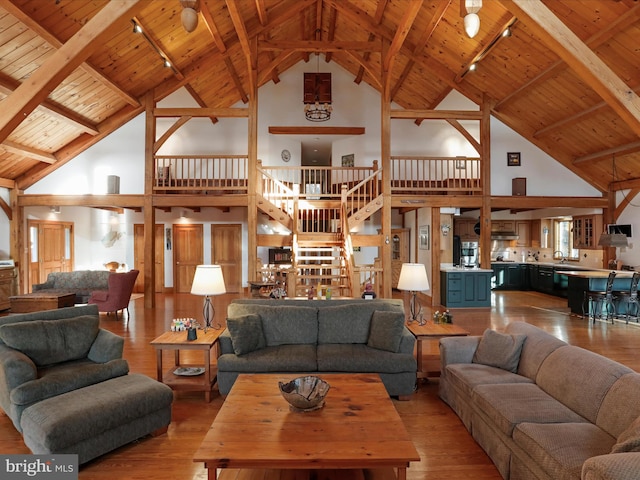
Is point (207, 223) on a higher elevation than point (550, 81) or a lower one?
lower

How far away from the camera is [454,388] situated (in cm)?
342

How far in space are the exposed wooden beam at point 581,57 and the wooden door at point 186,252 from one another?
9619 mm

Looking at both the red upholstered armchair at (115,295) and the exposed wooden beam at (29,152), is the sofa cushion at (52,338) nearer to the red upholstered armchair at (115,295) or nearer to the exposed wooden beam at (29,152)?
the red upholstered armchair at (115,295)

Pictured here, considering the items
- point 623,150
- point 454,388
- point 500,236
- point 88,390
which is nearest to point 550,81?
point 623,150

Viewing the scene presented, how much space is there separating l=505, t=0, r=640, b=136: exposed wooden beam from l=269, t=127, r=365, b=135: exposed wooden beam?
7.55m

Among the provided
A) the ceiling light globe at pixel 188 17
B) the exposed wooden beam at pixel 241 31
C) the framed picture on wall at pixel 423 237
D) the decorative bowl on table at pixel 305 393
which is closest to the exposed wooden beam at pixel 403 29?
the exposed wooden beam at pixel 241 31

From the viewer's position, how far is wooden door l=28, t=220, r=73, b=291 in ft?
31.7

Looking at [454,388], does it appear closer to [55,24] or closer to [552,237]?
[55,24]

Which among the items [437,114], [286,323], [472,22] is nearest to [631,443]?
[286,323]

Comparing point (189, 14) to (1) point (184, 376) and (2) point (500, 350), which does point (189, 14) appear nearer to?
(1) point (184, 376)

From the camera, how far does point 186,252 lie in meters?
11.4

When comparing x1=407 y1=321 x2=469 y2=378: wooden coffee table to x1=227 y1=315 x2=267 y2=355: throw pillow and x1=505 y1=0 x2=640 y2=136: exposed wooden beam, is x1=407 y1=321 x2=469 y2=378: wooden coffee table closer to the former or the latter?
x1=227 y1=315 x2=267 y2=355: throw pillow

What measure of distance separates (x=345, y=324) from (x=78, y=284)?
271 inches

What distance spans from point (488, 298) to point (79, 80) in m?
9.24
